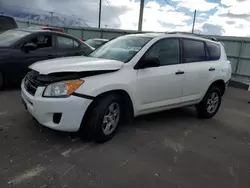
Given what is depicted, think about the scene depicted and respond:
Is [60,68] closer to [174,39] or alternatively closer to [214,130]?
[174,39]

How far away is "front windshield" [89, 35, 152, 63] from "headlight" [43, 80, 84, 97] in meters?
0.99

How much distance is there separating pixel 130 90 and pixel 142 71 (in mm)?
389

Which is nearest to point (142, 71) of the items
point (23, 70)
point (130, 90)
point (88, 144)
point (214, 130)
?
point (130, 90)

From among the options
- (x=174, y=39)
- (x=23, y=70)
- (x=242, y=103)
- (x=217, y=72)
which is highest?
(x=174, y=39)

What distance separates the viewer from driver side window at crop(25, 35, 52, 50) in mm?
6527

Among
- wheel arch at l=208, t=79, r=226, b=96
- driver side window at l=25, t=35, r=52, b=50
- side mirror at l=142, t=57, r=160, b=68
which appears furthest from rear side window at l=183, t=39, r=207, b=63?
driver side window at l=25, t=35, r=52, b=50

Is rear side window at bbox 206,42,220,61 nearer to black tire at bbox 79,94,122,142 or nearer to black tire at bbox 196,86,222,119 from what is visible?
black tire at bbox 196,86,222,119

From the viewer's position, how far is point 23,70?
20.2ft

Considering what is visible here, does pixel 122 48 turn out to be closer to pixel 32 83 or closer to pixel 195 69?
pixel 195 69

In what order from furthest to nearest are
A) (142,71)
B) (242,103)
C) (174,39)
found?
(242,103)
(174,39)
(142,71)

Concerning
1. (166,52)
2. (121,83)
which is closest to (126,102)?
(121,83)

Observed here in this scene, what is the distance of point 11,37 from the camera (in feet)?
21.4

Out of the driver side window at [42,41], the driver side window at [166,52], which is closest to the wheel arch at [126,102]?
the driver side window at [166,52]

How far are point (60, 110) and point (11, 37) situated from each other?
13.8 ft
